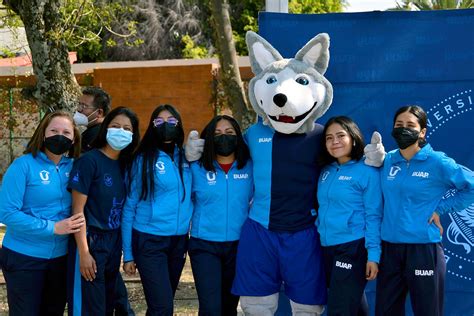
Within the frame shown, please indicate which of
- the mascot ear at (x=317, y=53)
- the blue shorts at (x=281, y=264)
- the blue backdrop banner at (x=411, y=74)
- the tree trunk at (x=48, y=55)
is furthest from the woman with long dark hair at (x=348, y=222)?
the tree trunk at (x=48, y=55)

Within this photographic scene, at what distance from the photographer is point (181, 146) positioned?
4.82 metres

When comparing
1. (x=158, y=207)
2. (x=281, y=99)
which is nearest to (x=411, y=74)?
(x=281, y=99)

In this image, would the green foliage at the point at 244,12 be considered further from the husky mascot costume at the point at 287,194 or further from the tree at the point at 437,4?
the husky mascot costume at the point at 287,194

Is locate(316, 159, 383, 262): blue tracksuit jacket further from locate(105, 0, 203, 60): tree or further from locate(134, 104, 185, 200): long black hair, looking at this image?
locate(105, 0, 203, 60): tree

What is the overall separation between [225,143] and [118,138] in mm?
696

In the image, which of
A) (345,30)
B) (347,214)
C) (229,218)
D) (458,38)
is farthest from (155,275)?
(458,38)

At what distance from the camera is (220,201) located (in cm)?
466

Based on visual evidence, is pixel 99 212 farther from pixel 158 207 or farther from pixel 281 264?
pixel 281 264

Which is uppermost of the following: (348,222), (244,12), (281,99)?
(244,12)

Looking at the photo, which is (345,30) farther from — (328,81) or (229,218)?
(229,218)

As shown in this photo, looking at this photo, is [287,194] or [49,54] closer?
[287,194]

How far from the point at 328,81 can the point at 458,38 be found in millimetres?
1026

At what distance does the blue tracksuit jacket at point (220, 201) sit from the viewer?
15.3 ft

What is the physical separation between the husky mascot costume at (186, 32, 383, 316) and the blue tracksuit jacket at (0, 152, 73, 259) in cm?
90
